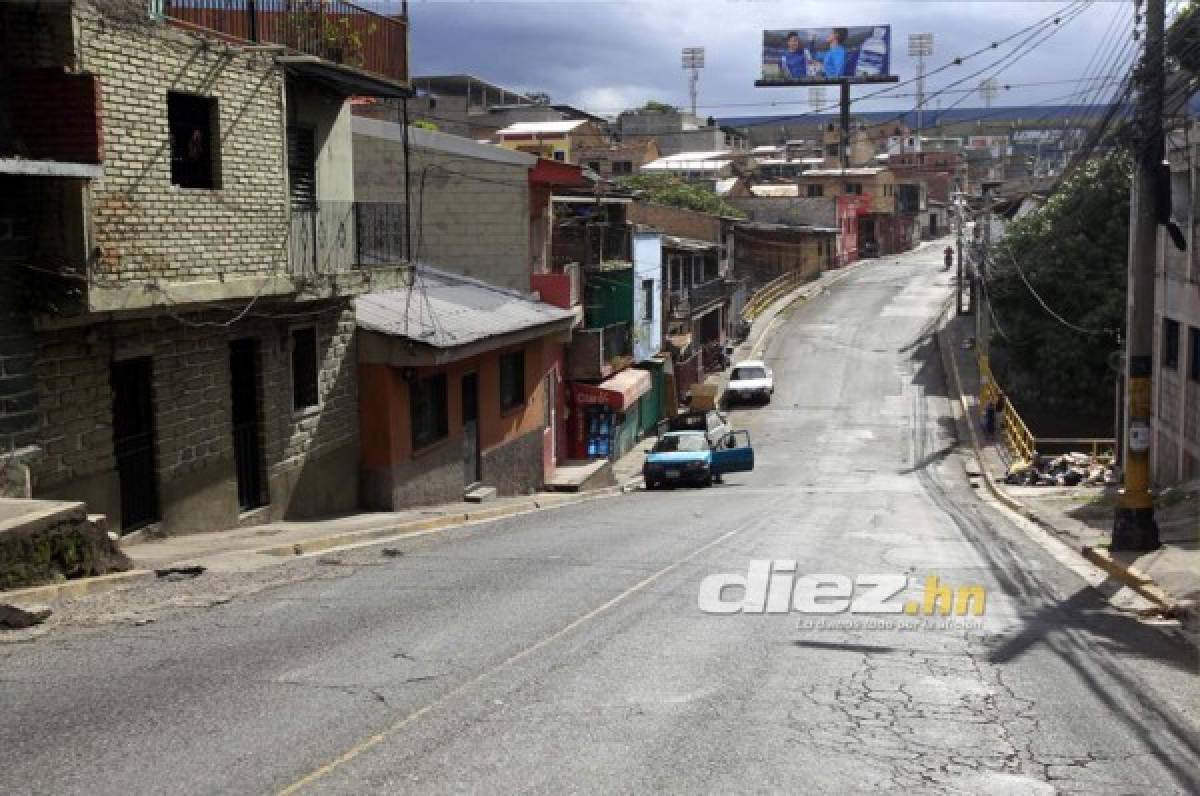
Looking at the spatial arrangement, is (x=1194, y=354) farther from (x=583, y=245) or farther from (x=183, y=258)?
(x=583, y=245)

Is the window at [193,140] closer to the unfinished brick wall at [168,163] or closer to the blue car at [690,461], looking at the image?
the unfinished brick wall at [168,163]

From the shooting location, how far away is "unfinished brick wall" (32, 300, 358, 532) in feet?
47.2

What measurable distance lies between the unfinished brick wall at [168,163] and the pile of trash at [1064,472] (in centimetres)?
2110

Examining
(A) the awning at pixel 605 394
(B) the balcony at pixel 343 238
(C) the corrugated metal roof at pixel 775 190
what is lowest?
A: (A) the awning at pixel 605 394

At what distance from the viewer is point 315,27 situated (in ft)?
62.4

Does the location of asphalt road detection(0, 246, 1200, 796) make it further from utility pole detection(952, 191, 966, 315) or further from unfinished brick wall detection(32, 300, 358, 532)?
utility pole detection(952, 191, 966, 315)

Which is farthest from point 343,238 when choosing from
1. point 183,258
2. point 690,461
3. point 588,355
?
point 588,355

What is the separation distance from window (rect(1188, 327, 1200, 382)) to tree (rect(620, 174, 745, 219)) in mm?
51507

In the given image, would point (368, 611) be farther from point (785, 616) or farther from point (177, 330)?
point (177, 330)

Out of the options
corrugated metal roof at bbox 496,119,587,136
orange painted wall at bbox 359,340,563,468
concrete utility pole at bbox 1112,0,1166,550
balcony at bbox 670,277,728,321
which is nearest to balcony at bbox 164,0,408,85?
orange painted wall at bbox 359,340,563,468

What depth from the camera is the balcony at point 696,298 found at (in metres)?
54.0

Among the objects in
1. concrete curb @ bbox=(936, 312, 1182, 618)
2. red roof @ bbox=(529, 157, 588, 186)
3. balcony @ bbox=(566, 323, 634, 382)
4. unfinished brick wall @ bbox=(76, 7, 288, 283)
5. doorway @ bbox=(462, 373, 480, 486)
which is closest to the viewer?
unfinished brick wall @ bbox=(76, 7, 288, 283)

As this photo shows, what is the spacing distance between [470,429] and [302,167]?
328 inches

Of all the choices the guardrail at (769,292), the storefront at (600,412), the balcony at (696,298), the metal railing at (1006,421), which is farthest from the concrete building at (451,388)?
the guardrail at (769,292)
